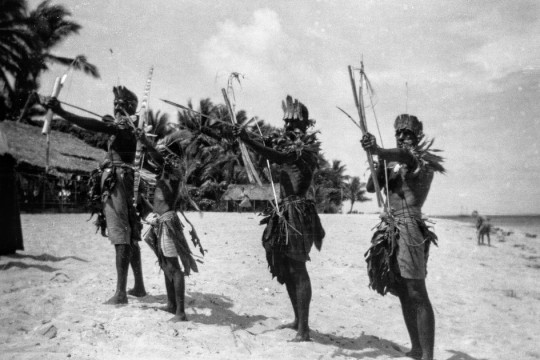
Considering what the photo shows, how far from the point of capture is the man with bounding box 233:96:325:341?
371 centimetres

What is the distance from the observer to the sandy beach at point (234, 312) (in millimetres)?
3236

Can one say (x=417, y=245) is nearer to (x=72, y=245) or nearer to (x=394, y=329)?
(x=394, y=329)

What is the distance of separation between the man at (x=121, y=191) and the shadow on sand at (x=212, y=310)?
390mm

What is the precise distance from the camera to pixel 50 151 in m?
19.5

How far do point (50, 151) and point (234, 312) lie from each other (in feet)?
59.7

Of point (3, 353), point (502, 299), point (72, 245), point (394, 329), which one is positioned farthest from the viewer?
point (72, 245)

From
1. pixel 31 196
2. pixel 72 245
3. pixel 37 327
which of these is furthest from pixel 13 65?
pixel 37 327

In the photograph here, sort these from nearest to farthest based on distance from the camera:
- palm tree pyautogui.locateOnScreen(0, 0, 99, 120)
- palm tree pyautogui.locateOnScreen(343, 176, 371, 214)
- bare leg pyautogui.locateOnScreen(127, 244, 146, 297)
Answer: bare leg pyautogui.locateOnScreen(127, 244, 146, 297) → palm tree pyautogui.locateOnScreen(0, 0, 99, 120) → palm tree pyautogui.locateOnScreen(343, 176, 371, 214)

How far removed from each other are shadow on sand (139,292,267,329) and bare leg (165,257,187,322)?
0.21 m

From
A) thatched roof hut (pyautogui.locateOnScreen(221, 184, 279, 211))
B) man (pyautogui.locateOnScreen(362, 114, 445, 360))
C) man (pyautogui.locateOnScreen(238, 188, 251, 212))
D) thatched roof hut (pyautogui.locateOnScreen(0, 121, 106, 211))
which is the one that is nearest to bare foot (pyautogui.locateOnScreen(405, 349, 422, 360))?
man (pyautogui.locateOnScreen(362, 114, 445, 360))

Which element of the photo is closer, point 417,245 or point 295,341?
point 417,245

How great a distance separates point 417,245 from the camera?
337cm

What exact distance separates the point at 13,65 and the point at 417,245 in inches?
983

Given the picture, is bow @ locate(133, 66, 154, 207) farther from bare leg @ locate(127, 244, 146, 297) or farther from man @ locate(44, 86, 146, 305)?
bare leg @ locate(127, 244, 146, 297)
